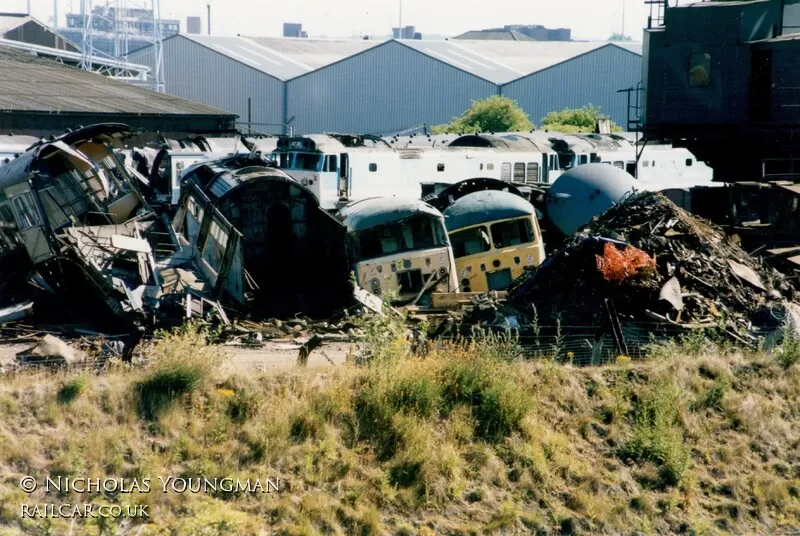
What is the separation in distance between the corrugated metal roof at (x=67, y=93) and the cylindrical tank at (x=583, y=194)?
1061 inches

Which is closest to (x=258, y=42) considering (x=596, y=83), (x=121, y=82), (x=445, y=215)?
(x=121, y=82)

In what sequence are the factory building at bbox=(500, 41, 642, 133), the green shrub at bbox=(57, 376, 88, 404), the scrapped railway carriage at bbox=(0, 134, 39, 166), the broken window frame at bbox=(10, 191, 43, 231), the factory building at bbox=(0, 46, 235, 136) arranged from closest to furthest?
the green shrub at bbox=(57, 376, 88, 404) < the broken window frame at bbox=(10, 191, 43, 231) < the scrapped railway carriage at bbox=(0, 134, 39, 166) < the factory building at bbox=(0, 46, 235, 136) < the factory building at bbox=(500, 41, 642, 133)

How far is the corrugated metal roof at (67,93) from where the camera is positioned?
1855 inches

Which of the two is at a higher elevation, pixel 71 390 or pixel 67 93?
pixel 67 93

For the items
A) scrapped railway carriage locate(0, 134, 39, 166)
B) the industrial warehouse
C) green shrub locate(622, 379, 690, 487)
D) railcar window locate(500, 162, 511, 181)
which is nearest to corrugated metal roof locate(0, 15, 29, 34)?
scrapped railway carriage locate(0, 134, 39, 166)

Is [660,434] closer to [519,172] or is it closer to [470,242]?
[470,242]

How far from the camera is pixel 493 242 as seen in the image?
23.4 metres

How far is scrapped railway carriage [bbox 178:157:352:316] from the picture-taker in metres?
21.1

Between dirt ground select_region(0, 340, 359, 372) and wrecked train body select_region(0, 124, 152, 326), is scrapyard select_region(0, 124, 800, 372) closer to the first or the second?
wrecked train body select_region(0, 124, 152, 326)

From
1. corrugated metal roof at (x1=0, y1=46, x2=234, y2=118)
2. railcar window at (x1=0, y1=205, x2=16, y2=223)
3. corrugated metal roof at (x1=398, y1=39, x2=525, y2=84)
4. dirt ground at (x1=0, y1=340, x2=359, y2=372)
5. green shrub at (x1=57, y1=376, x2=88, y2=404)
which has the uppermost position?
corrugated metal roof at (x1=398, y1=39, x2=525, y2=84)

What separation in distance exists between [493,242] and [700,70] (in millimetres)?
8589

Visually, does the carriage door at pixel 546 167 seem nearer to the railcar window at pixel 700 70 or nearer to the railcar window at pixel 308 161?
the railcar window at pixel 700 70

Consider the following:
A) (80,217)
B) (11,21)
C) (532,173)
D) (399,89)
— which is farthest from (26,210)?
(11,21)

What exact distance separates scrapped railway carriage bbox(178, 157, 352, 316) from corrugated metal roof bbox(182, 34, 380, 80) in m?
47.2
